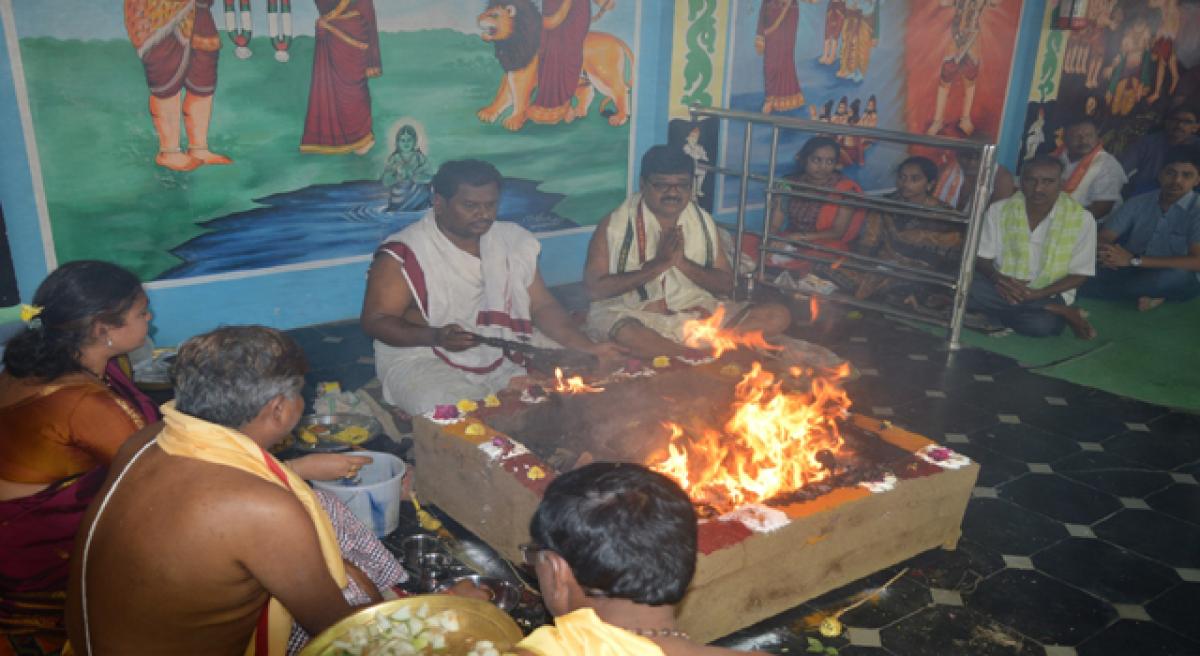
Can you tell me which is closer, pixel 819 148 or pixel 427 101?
pixel 427 101

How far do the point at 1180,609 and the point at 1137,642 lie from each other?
0.42 meters

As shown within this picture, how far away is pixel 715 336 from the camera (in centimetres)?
647

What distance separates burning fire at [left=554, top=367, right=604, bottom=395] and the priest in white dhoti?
0.33 m

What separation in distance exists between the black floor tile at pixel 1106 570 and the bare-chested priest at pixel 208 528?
349 centimetres

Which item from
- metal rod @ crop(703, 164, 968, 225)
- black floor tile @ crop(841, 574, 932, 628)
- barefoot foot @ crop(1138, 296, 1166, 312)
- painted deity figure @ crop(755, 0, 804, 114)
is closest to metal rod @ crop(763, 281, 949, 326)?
metal rod @ crop(703, 164, 968, 225)

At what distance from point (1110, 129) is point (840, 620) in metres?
11.5

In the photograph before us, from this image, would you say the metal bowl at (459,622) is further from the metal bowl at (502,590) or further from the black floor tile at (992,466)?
the black floor tile at (992,466)

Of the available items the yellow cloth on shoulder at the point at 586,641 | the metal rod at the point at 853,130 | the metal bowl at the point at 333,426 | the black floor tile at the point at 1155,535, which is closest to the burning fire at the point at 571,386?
the metal bowl at the point at 333,426

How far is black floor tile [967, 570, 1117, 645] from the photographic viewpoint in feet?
13.3

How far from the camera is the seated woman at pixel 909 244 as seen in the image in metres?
8.63

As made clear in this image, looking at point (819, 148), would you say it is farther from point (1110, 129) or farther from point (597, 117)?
point (1110, 129)

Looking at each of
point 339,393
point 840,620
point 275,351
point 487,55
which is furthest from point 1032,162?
point 275,351

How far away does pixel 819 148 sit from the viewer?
871 cm

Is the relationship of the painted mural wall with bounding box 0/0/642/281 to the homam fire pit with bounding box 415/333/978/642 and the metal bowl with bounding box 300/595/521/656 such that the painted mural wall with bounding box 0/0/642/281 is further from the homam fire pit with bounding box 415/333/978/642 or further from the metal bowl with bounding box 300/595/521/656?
the metal bowl with bounding box 300/595/521/656
